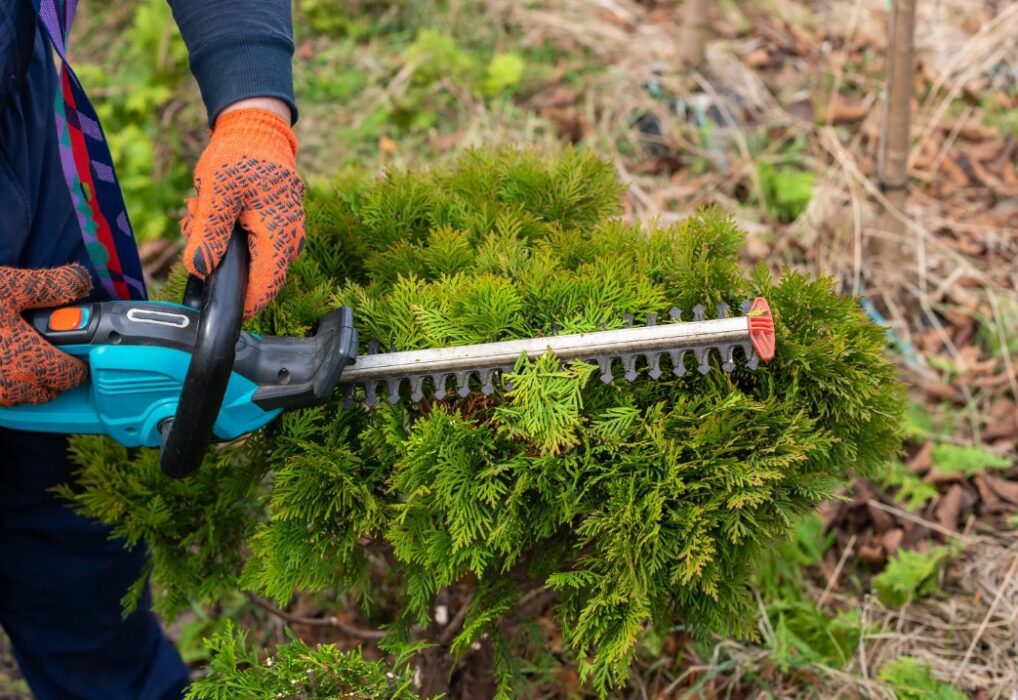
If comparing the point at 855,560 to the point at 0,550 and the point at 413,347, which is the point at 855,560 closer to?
the point at 413,347

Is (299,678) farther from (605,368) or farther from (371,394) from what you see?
(605,368)

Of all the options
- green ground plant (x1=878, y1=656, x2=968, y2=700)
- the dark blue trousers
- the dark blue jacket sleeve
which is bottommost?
green ground plant (x1=878, y1=656, x2=968, y2=700)

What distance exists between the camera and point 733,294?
63.9 inches

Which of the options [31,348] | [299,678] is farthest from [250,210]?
[299,678]

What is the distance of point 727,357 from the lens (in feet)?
4.98

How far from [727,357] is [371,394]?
0.67m

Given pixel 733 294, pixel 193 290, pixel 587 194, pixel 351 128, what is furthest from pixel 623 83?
pixel 193 290

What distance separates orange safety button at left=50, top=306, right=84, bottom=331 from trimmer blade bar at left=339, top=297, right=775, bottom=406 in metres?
0.51

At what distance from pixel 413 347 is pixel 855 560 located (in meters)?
1.81

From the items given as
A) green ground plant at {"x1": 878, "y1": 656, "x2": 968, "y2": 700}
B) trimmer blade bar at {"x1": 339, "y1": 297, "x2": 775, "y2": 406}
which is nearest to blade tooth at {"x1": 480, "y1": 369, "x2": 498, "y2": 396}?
trimmer blade bar at {"x1": 339, "y1": 297, "x2": 775, "y2": 406}

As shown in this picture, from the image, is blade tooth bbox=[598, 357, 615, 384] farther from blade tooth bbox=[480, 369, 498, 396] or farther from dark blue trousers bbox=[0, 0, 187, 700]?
Answer: dark blue trousers bbox=[0, 0, 187, 700]

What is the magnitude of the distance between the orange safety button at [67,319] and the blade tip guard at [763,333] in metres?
1.24

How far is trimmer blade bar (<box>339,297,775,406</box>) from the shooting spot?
1.50m

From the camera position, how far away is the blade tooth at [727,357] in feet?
4.96
